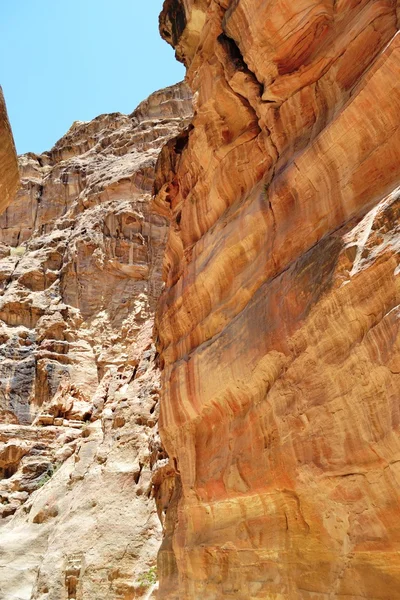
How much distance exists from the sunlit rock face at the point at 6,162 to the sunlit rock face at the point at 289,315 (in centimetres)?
373

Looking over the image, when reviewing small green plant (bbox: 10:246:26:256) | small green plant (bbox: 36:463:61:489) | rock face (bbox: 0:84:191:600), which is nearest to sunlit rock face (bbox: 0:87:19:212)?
rock face (bbox: 0:84:191:600)

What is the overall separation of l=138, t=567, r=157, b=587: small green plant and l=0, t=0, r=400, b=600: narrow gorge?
0.05m

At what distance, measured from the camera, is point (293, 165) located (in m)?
8.52

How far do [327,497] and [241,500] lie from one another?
92.2 inches

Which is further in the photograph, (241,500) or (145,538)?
(145,538)

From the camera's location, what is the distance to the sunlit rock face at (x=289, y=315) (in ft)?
21.1

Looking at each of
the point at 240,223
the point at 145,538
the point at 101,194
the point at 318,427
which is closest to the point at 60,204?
the point at 101,194

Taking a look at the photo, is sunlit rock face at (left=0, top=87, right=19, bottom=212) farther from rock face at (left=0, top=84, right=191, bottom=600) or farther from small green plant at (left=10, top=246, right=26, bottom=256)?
small green plant at (left=10, top=246, right=26, bottom=256)

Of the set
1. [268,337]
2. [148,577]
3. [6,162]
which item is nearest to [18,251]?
[148,577]

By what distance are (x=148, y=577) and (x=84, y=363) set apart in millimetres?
17582

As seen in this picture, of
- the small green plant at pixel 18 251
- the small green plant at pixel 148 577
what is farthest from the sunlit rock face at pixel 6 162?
the small green plant at pixel 18 251

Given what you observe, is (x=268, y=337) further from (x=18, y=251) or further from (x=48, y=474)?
(x=18, y=251)

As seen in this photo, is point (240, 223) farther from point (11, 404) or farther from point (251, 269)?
point (11, 404)

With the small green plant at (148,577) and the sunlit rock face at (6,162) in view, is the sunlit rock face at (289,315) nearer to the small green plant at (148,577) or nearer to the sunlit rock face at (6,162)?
the sunlit rock face at (6,162)
